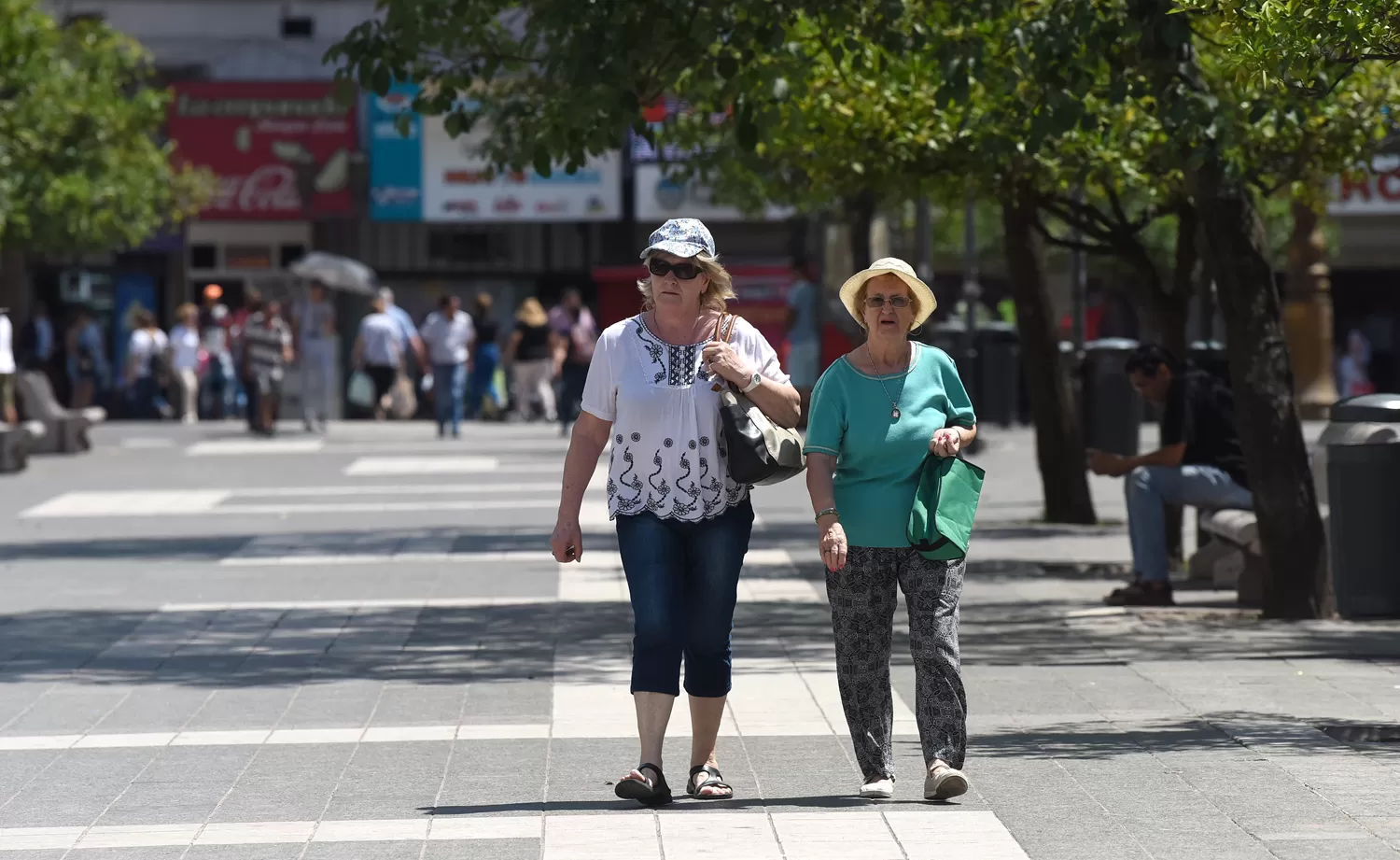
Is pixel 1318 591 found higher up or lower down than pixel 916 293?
lower down

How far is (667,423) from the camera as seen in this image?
6.86 metres

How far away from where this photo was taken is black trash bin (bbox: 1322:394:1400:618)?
9375 mm

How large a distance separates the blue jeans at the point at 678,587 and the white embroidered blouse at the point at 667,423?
0.17ft

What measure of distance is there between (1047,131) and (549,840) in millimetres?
4905

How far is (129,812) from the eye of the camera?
684 centimetres

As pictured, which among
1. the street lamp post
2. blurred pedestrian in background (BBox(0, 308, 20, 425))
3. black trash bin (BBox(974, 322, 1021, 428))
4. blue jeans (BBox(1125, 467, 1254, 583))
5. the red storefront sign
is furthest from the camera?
the red storefront sign

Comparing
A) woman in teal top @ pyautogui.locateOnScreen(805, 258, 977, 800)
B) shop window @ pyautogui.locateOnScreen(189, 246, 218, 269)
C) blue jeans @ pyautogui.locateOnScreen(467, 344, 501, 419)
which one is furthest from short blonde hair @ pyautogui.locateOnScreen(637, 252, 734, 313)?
shop window @ pyautogui.locateOnScreen(189, 246, 218, 269)

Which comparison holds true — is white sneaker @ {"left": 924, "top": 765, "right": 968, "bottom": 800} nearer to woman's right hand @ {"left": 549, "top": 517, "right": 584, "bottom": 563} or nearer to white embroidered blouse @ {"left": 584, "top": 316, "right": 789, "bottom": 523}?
white embroidered blouse @ {"left": 584, "top": 316, "right": 789, "bottom": 523}

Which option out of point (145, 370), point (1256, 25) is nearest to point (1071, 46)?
point (1256, 25)

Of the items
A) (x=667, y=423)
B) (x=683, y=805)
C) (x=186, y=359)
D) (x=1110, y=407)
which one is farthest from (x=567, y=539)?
(x=186, y=359)

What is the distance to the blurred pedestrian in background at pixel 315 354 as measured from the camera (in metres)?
29.5

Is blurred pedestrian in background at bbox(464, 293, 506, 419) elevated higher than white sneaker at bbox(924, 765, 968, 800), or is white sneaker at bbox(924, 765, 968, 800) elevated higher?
blurred pedestrian in background at bbox(464, 293, 506, 419)

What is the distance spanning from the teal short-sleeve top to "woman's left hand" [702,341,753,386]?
0.77ft

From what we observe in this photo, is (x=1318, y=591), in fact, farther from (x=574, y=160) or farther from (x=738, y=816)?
(x=738, y=816)
